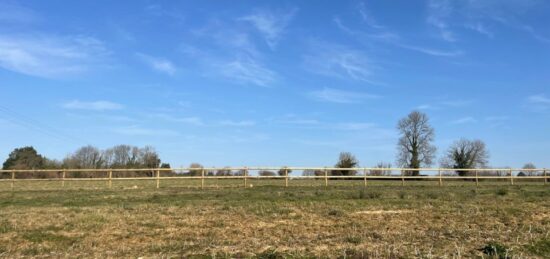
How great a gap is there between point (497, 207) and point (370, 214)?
15.7 feet

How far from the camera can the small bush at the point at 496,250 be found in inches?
342

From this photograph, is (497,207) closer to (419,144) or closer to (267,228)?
(267,228)

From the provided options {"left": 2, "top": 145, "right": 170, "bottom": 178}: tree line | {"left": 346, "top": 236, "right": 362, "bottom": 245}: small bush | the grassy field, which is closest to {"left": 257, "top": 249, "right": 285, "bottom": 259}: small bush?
the grassy field

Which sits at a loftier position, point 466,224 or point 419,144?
point 419,144

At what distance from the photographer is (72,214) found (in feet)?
51.1

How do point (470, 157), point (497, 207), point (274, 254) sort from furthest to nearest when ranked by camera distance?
point (470, 157), point (497, 207), point (274, 254)

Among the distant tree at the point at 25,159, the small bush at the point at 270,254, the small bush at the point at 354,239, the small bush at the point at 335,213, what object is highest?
the distant tree at the point at 25,159

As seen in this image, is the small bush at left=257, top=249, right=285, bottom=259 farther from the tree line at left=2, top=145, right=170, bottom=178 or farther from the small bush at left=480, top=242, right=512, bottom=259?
the tree line at left=2, top=145, right=170, bottom=178

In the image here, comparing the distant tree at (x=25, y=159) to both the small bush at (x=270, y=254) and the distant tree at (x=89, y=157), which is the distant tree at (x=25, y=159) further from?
the small bush at (x=270, y=254)

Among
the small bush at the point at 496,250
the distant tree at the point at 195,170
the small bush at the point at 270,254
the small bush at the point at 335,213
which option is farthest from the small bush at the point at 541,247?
the distant tree at the point at 195,170

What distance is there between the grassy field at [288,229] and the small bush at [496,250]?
0.06 ft

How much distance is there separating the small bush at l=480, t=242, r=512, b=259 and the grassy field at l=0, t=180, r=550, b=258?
19 mm

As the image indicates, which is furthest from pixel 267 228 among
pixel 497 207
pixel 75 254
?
pixel 497 207

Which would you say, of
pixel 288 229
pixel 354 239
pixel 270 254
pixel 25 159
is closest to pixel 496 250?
pixel 354 239
